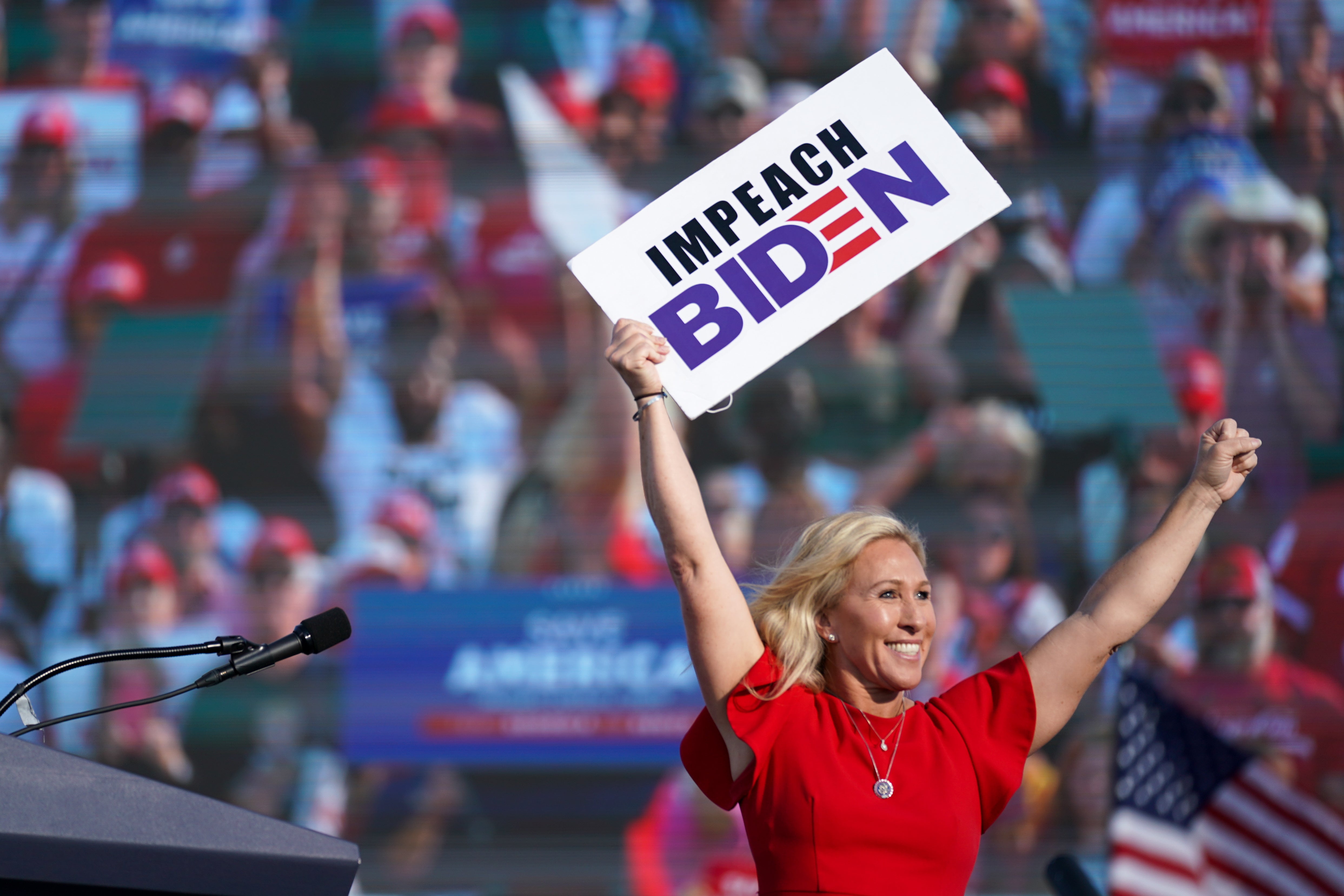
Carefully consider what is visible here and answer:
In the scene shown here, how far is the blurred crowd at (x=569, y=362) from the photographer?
7.00m

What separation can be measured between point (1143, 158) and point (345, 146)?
4.53 m

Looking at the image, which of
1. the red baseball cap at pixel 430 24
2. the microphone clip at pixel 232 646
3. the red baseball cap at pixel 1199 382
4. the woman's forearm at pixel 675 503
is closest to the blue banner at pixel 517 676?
the red baseball cap at pixel 1199 382

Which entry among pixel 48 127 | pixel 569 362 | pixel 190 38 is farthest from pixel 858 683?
pixel 48 127

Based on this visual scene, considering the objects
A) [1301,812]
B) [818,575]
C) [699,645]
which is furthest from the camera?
[1301,812]

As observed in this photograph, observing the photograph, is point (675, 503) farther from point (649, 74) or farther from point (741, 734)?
point (649, 74)

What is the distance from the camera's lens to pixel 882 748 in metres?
2.45

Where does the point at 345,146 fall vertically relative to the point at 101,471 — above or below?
above

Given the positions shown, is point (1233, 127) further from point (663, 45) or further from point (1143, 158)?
point (663, 45)

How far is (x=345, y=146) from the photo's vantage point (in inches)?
296

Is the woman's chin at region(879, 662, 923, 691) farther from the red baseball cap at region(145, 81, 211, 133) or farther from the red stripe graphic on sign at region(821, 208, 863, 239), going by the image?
the red baseball cap at region(145, 81, 211, 133)

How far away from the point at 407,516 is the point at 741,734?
507 centimetres

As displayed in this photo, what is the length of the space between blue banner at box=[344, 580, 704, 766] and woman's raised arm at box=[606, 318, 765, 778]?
4.60 meters

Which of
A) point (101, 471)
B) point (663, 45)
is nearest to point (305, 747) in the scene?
point (101, 471)

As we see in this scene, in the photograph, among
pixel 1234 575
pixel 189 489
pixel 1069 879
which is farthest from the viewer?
pixel 189 489
